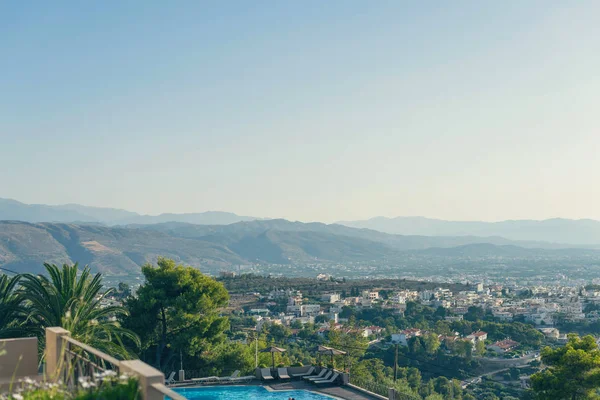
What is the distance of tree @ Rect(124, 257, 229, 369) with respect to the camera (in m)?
16.8

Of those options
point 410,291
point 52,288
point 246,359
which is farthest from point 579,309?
point 52,288

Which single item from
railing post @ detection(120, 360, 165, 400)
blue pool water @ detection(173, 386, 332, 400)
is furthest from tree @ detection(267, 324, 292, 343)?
railing post @ detection(120, 360, 165, 400)

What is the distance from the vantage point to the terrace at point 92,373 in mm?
3477

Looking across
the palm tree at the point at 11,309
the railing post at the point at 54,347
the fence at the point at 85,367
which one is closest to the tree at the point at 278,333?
the palm tree at the point at 11,309

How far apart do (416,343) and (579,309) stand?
35.3m

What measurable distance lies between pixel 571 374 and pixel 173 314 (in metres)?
10.6

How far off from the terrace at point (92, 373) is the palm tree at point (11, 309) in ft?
6.74

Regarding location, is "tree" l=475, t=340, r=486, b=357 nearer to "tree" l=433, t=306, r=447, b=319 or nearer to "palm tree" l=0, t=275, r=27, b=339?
"tree" l=433, t=306, r=447, b=319

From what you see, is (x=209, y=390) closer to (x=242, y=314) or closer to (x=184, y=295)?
(x=184, y=295)

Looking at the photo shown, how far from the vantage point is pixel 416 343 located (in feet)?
138

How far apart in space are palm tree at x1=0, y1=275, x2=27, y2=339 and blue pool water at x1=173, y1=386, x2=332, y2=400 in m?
4.55

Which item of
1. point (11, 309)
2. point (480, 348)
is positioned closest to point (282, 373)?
point (11, 309)

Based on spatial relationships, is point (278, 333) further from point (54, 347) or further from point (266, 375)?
point (54, 347)

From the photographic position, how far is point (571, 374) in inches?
521
